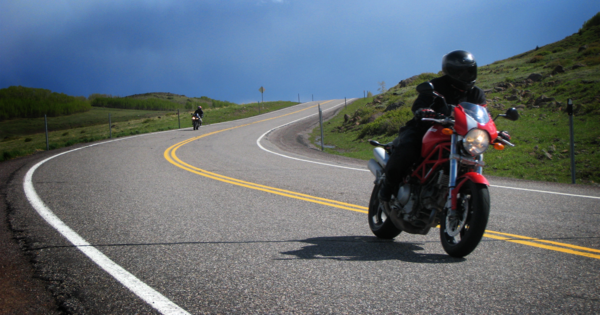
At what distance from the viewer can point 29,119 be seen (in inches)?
2311

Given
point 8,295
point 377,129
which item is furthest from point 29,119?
point 8,295

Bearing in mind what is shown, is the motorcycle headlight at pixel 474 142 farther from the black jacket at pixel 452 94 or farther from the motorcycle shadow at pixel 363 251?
the motorcycle shadow at pixel 363 251

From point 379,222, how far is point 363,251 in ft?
2.41

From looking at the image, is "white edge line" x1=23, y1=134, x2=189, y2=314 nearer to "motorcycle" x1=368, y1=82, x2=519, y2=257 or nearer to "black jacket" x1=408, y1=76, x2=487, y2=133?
"motorcycle" x1=368, y1=82, x2=519, y2=257

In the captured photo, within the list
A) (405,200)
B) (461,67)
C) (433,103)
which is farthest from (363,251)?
(461,67)

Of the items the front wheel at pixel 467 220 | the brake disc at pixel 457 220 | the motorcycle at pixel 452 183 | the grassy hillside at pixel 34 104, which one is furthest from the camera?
the grassy hillside at pixel 34 104

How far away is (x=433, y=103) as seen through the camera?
13.6ft

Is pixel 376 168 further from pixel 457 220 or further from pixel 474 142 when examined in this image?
pixel 474 142

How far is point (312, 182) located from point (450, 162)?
17.5 feet

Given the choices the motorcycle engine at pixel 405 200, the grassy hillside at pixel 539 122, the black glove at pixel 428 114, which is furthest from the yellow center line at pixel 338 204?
the grassy hillside at pixel 539 122

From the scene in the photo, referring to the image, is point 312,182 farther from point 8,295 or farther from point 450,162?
point 8,295

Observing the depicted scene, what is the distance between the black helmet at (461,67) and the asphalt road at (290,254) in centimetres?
171

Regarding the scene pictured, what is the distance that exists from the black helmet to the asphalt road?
1.71 metres

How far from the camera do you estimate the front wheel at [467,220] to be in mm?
3311
